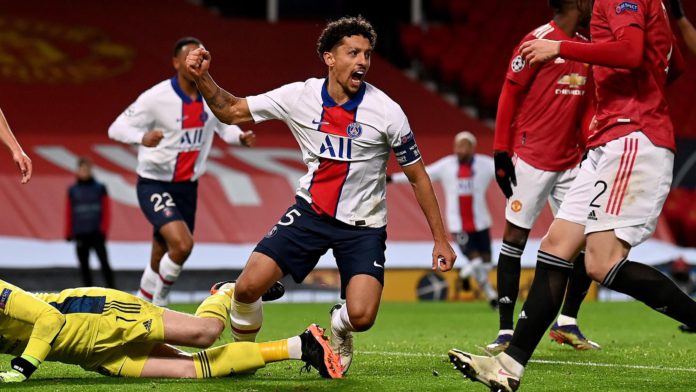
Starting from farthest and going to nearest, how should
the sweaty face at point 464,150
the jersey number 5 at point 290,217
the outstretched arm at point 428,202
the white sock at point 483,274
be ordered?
the sweaty face at point 464,150, the white sock at point 483,274, the jersey number 5 at point 290,217, the outstretched arm at point 428,202

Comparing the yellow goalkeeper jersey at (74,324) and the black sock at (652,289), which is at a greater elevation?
the black sock at (652,289)

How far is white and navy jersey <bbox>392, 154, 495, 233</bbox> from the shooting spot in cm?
1384

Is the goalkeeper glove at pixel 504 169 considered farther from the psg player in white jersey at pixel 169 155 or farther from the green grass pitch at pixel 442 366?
the psg player in white jersey at pixel 169 155

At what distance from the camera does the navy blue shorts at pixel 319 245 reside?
6266 millimetres

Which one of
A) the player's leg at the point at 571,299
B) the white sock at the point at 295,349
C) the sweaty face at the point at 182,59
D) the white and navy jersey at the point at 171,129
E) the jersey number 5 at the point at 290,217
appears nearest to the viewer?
the white sock at the point at 295,349

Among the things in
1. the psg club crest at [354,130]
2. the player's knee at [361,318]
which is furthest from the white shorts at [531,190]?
the player's knee at [361,318]

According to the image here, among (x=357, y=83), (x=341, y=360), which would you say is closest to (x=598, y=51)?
(x=357, y=83)

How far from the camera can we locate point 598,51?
17.1ft

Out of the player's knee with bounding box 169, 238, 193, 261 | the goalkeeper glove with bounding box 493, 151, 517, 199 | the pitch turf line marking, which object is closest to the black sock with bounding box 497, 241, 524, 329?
the pitch turf line marking

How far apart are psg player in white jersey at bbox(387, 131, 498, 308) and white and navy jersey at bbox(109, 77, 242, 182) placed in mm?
4352

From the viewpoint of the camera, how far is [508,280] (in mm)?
7836

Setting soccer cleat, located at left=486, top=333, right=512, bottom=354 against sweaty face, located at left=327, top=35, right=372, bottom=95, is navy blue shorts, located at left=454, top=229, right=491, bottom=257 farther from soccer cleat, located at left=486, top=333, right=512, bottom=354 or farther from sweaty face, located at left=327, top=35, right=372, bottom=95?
sweaty face, located at left=327, top=35, right=372, bottom=95

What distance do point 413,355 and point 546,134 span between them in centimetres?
168

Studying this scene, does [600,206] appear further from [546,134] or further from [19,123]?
[19,123]
